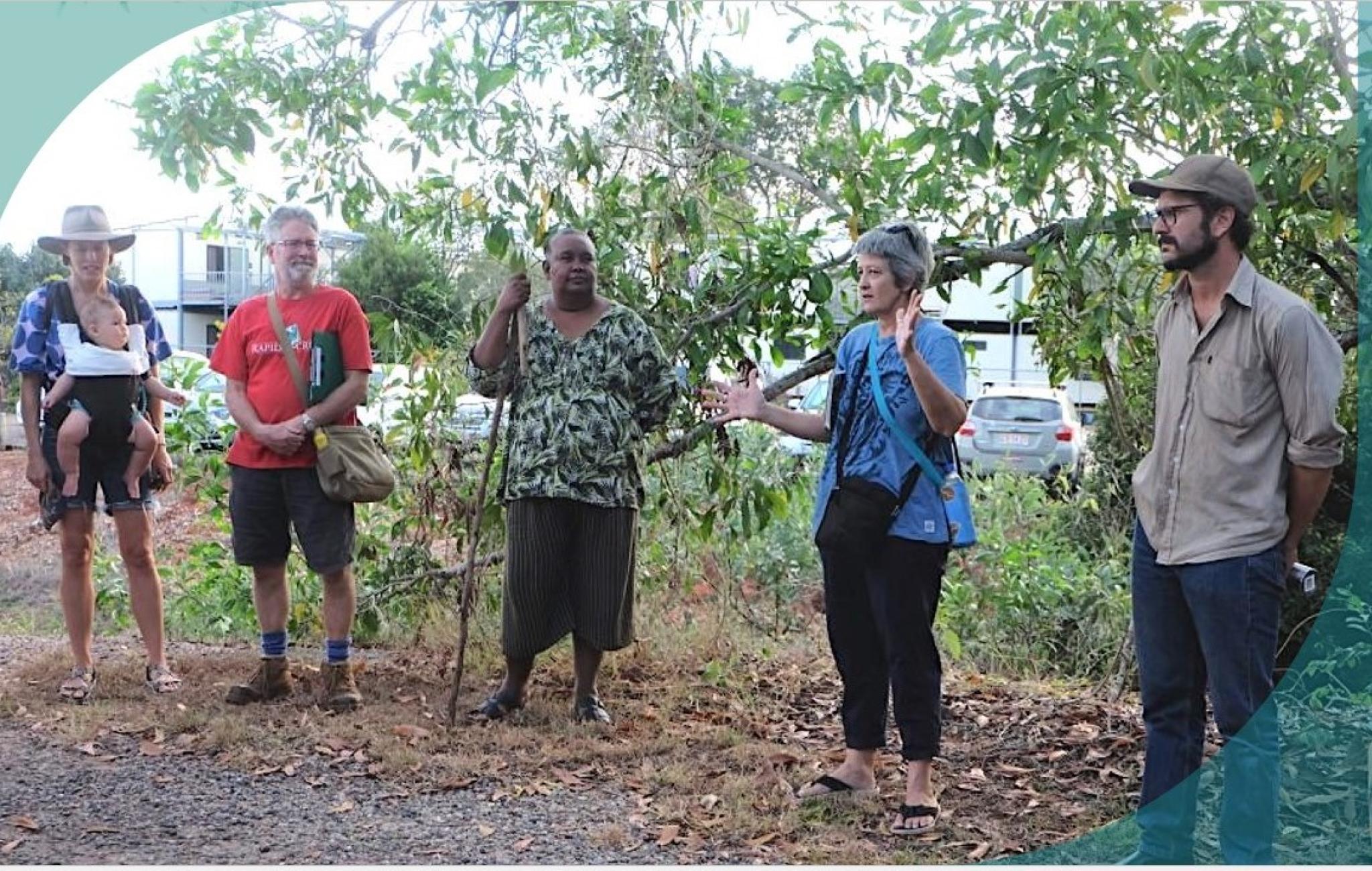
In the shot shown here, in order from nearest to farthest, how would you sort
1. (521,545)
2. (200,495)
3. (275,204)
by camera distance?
(521,545), (275,204), (200,495)

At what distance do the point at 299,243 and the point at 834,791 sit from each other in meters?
2.64

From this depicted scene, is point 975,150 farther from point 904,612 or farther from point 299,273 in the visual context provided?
point 299,273

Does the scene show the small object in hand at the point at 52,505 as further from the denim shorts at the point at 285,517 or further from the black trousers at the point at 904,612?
the black trousers at the point at 904,612

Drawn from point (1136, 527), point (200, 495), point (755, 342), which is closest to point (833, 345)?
point (755, 342)

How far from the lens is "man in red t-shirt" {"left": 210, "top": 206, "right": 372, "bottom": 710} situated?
204 inches

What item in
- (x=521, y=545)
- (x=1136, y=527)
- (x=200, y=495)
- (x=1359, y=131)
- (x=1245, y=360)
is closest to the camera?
(x=1245, y=360)

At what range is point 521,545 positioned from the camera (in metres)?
5.07

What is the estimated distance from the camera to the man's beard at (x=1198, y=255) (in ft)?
11.4

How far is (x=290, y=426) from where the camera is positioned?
201 inches

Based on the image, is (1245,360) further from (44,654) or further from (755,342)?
(44,654)

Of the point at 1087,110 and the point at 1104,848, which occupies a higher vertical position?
the point at 1087,110

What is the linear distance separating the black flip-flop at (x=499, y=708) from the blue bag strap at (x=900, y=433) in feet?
6.31

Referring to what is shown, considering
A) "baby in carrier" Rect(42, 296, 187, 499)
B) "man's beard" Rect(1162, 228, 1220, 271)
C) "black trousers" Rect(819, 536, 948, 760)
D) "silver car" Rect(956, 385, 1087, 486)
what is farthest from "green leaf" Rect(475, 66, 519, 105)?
"silver car" Rect(956, 385, 1087, 486)

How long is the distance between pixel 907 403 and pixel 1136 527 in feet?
2.32
